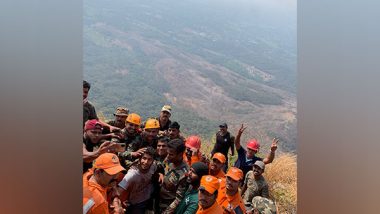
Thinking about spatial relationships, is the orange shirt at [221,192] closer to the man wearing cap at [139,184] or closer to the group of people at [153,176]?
the group of people at [153,176]

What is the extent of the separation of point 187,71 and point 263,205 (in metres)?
7.45

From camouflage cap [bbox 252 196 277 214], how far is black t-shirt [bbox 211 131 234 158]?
32.6 inches

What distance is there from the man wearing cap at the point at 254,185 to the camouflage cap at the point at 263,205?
0.08 meters

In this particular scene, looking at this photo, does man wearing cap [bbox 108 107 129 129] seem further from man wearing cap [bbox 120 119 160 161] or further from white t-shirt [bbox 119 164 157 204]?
white t-shirt [bbox 119 164 157 204]

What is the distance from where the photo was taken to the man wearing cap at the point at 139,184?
368cm

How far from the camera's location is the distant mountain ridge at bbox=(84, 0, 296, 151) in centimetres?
1023

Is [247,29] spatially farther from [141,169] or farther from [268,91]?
[141,169]

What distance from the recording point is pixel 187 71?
11.6 meters

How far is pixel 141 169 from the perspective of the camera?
146 inches

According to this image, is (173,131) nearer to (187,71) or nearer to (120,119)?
(120,119)

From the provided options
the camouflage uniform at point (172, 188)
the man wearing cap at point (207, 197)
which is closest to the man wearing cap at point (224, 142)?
the camouflage uniform at point (172, 188)

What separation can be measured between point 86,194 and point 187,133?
20.3 feet

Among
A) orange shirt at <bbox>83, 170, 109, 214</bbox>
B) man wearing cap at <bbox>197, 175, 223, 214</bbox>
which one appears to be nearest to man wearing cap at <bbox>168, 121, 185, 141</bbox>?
man wearing cap at <bbox>197, 175, 223, 214</bbox>
